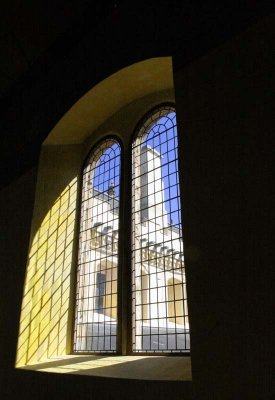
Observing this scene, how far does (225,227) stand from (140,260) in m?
1.74

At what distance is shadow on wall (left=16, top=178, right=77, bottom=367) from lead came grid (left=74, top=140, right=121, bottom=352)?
0.64 feet

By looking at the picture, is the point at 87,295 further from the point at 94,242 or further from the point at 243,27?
the point at 243,27

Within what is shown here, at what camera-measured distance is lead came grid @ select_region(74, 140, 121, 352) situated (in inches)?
169

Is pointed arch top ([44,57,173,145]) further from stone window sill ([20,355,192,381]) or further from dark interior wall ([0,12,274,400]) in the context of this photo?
stone window sill ([20,355,192,381])

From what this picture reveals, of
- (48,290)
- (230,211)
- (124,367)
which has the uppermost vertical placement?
(230,211)

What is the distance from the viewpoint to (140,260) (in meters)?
4.13

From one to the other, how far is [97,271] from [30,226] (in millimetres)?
1144

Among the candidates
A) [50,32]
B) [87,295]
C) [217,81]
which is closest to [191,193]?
[217,81]

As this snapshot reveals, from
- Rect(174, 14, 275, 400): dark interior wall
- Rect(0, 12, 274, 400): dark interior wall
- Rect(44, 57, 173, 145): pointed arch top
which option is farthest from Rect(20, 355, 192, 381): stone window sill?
Rect(44, 57, 173, 145): pointed arch top

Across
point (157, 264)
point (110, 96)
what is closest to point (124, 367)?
point (157, 264)

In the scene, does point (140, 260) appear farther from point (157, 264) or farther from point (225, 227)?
point (225, 227)

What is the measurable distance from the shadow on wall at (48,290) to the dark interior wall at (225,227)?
77cm

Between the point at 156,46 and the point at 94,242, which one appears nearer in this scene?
the point at 156,46

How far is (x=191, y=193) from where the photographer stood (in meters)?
2.88
